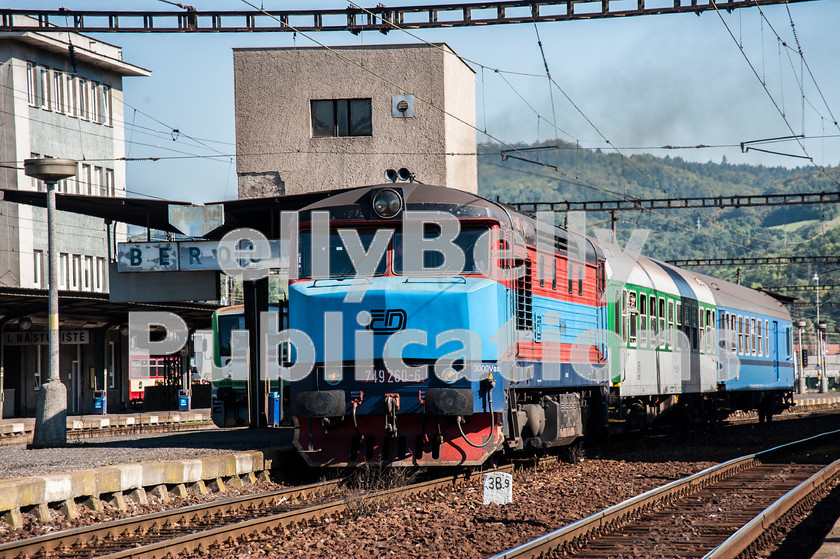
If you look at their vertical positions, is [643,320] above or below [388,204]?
below

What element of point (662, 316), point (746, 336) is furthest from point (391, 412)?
point (746, 336)

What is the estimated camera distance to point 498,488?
11656 millimetres

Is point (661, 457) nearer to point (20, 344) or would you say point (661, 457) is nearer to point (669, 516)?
point (669, 516)

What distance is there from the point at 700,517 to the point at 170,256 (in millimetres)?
15558

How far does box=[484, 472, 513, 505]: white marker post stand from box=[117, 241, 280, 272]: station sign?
12.2 metres

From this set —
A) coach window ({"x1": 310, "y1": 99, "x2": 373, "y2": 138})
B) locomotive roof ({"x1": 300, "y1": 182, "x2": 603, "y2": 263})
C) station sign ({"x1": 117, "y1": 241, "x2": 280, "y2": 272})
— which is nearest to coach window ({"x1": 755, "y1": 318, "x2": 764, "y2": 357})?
coach window ({"x1": 310, "y1": 99, "x2": 373, "y2": 138})

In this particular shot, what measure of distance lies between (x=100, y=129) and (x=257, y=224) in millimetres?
34043

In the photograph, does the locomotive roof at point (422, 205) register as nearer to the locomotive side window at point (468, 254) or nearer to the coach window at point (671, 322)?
the locomotive side window at point (468, 254)

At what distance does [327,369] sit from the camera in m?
13.1

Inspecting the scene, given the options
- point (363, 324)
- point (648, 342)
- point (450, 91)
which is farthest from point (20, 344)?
point (363, 324)

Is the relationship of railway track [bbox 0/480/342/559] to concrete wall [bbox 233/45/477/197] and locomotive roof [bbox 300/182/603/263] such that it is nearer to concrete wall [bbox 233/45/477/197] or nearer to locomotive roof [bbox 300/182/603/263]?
locomotive roof [bbox 300/182/603/263]

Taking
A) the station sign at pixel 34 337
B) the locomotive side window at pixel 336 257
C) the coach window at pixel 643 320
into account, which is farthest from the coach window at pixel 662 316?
the station sign at pixel 34 337

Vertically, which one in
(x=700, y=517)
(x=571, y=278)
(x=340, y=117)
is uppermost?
(x=340, y=117)

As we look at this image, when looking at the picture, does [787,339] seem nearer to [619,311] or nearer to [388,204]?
[619,311]
